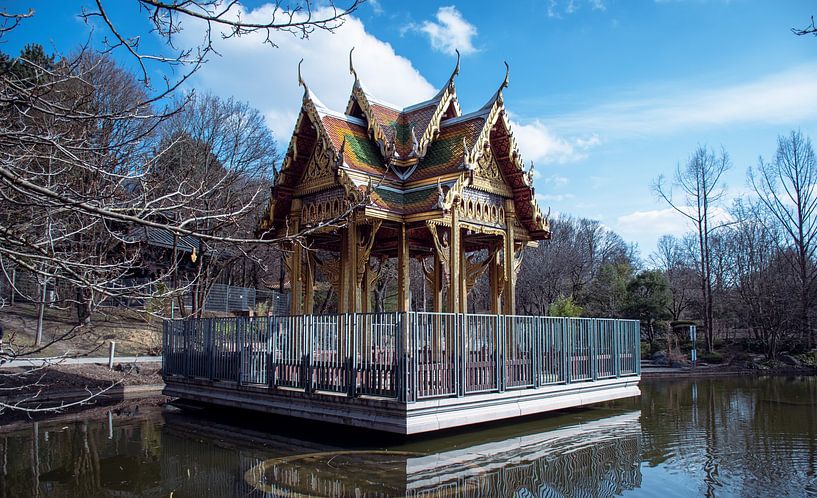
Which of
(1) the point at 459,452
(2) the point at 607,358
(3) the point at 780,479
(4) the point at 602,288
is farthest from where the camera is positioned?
(4) the point at 602,288

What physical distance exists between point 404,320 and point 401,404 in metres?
1.29

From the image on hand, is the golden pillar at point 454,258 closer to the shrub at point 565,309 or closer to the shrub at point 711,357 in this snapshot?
the shrub at point 565,309

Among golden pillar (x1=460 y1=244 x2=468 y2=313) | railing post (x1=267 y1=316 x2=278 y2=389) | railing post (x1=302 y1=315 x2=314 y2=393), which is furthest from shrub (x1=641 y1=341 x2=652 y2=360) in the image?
railing post (x1=302 y1=315 x2=314 y2=393)

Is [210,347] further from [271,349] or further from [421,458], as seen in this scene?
[421,458]

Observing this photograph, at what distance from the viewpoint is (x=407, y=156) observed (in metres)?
13.6

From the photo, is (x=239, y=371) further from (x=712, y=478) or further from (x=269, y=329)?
(x=712, y=478)

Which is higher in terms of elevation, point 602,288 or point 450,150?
point 450,150

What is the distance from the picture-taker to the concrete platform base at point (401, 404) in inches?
388

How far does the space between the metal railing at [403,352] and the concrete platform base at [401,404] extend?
0.15 metres

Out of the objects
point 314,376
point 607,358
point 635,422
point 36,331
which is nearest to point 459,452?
point 314,376

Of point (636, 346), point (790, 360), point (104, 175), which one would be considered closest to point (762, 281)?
point (790, 360)

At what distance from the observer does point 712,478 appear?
833 centimetres

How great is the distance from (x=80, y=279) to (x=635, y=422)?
11.9 m

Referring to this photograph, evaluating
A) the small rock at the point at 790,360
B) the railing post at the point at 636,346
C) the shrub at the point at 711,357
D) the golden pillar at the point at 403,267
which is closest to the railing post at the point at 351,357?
the golden pillar at the point at 403,267
